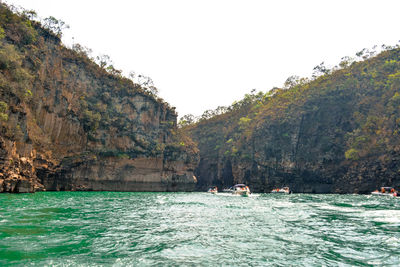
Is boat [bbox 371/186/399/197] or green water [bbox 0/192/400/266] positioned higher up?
boat [bbox 371/186/399/197]

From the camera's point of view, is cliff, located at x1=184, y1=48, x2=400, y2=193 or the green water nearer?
the green water

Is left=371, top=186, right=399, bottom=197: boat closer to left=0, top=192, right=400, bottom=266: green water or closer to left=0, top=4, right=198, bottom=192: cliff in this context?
left=0, top=192, right=400, bottom=266: green water

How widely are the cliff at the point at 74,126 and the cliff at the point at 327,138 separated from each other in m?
16.9

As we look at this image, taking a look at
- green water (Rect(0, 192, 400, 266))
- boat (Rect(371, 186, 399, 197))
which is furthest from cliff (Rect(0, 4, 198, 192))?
boat (Rect(371, 186, 399, 197))

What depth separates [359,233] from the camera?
12047 mm

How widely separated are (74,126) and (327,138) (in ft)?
175

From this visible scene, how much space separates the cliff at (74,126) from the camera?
30109mm

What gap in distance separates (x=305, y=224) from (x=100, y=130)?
46.1 meters

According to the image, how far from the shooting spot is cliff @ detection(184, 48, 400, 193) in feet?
179

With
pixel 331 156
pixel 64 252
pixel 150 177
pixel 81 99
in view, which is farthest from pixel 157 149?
pixel 64 252

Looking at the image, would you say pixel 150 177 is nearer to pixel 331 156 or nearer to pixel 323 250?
pixel 331 156

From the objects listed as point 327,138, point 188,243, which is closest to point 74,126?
point 188,243

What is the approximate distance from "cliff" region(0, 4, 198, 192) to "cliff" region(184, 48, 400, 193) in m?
16.9

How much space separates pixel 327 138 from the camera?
2532 inches
